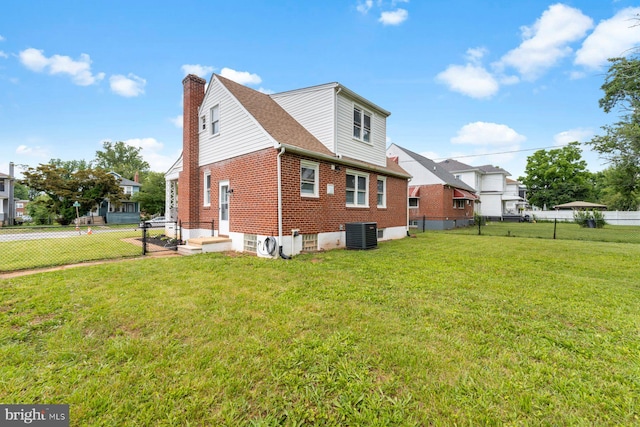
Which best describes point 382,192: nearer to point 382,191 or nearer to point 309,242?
point 382,191

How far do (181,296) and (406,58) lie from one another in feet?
47.7

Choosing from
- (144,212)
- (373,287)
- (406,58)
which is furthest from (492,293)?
(144,212)

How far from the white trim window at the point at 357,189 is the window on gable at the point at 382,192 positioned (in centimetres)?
124

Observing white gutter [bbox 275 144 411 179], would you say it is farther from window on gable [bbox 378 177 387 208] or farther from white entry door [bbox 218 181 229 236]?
white entry door [bbox 218 181 229 236]

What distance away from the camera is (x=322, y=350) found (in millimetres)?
2678


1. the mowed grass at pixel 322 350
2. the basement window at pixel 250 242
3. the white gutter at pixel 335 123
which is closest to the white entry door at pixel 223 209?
the basement window at pixel 250 242

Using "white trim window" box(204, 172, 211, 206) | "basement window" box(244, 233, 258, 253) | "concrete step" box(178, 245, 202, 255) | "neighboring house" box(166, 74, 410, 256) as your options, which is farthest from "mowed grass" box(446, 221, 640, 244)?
"concrete step" box(178, 245, 202, 255)

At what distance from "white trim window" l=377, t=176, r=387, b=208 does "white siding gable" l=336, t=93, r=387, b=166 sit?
2.48 feet

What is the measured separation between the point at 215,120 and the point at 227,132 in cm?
119

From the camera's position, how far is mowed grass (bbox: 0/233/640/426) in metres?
1.93

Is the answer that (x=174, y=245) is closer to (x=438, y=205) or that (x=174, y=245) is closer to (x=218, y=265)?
(x=218, y=265)

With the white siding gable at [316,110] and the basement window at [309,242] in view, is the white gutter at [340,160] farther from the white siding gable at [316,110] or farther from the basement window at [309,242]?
the basement window at [309,242]

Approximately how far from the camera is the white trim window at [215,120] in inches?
397

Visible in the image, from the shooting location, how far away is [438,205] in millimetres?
20359
